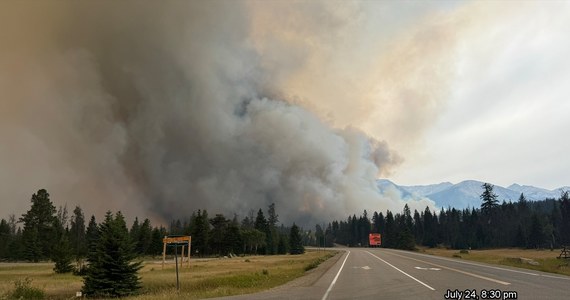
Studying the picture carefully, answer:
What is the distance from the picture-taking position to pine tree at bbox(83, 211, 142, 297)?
31.1 m

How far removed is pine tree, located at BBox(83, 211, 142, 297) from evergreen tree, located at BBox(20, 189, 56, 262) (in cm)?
8635

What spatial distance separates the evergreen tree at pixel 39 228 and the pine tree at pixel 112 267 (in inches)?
3399

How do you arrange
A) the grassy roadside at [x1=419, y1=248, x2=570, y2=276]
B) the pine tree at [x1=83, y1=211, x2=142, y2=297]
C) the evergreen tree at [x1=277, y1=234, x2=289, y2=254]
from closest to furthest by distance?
the pine tree at [x1=83, y1=211, x2=142, y2=297], the grassy roadside at [x1=419, y1=248, x2=570, y2=276], the evergreen tree at [x1=277, y1=234, x2=289, y2=254]

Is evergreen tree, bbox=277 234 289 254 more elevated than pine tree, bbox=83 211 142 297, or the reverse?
pine tree, bbox=83 211 142 297

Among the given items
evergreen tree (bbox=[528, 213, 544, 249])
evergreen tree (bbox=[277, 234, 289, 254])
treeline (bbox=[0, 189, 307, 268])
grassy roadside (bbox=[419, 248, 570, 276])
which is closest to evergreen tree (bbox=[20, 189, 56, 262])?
treeline (bbox=[0, 189, 307, 268])

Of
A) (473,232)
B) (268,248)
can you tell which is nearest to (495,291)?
(268,248)

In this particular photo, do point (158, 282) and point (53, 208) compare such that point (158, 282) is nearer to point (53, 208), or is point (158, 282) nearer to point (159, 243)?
point (159, 243)

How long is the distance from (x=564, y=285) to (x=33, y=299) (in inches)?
1364

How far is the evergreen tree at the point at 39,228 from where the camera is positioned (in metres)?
102

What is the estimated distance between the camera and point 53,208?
4894 inches

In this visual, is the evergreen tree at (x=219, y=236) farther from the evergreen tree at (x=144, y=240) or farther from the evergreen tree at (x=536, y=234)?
the evergreen tree at (x=536, y=234)

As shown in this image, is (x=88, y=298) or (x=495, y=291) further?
(x=88, y=298)

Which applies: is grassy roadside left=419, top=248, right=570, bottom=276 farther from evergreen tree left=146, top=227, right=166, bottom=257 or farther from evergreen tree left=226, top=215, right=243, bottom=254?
evergreen tree left=146, top=227, right=166, bottom=257

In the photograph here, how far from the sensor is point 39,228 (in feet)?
387
